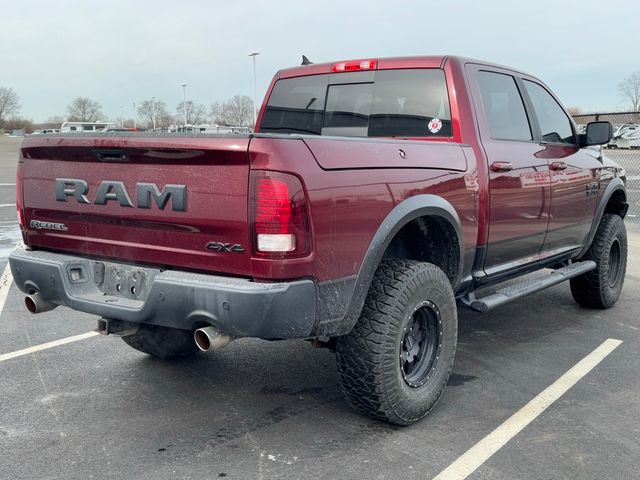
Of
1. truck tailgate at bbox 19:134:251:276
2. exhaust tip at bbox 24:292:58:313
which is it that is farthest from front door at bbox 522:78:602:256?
exhaust tip at bbox 24:292:58:313

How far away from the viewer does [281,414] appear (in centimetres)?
350

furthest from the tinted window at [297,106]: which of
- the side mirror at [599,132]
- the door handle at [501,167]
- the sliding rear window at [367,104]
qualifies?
the side mirror at [599,132]

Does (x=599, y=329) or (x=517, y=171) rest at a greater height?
(x=517, y=171)

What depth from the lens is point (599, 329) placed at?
5176mm

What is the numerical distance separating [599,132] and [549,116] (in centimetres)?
39

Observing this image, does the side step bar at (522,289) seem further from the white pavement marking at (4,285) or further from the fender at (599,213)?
the white pavement marking at (4,285)

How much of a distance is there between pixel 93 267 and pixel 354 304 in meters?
1.32

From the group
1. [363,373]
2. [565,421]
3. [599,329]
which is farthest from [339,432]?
[599,329]

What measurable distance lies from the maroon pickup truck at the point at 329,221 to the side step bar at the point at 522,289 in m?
0.03

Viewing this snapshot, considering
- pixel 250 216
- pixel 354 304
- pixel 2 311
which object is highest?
pixel 250 216

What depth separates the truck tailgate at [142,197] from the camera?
2.69 metres

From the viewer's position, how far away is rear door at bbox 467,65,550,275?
13.0 ft

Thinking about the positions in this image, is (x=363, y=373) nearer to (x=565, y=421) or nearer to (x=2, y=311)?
(x=565, y=421)

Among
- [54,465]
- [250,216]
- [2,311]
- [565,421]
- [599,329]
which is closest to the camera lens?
[250,216]
